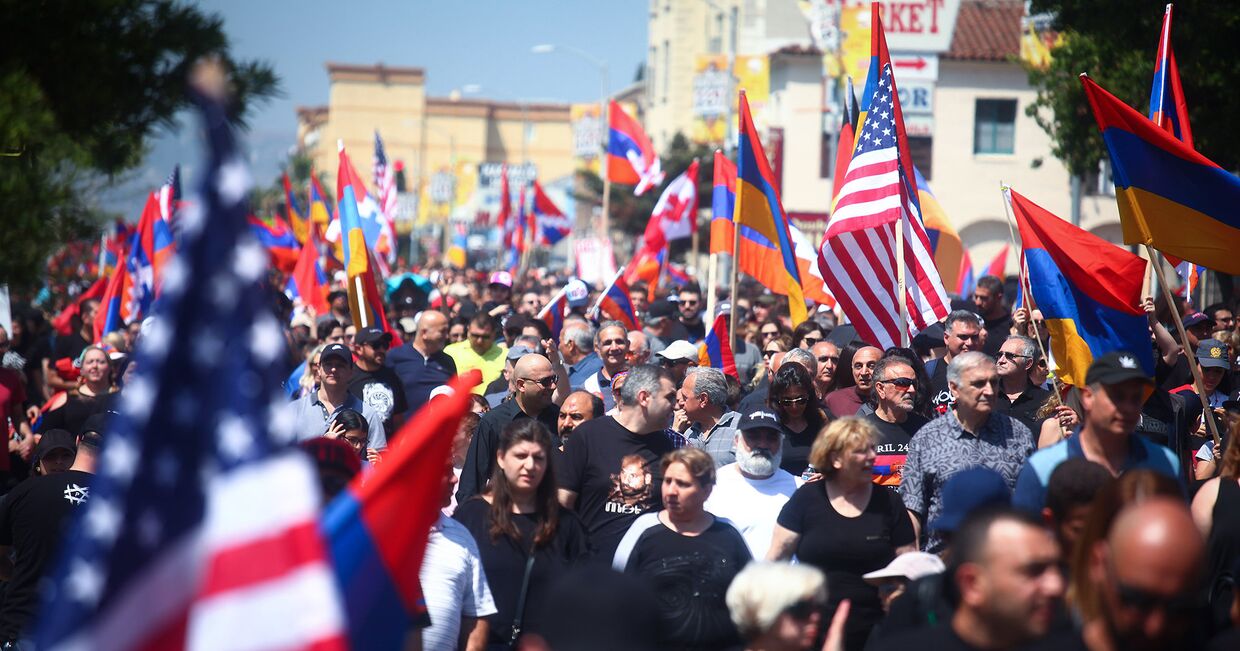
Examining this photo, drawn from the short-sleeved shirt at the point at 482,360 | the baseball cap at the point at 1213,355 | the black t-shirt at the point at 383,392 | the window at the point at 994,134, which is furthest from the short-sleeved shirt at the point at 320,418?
the window at the point at 994,134

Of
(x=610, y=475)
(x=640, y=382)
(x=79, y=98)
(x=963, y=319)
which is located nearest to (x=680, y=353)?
(x=963, y=319)

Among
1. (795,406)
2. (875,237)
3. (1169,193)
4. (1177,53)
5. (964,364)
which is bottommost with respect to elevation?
(795,406)

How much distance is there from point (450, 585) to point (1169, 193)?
518 cm

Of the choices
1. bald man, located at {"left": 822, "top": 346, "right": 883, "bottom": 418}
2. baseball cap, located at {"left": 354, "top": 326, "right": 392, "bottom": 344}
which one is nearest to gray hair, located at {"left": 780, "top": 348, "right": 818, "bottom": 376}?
bald man, located at {"left": 822, "top": 346, "right": 883, "bottom": 418}

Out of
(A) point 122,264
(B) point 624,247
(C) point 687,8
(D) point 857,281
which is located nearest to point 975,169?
(B) point 624,247

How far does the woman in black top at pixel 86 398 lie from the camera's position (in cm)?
998

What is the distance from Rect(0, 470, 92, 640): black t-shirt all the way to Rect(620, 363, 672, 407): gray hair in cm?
264

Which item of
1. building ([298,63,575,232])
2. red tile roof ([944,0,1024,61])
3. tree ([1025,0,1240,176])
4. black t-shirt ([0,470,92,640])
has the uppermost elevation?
building ([298,63,575,232])

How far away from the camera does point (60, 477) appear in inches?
271

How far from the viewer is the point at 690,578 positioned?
19.0 feet

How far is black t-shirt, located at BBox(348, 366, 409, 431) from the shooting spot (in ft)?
33.8

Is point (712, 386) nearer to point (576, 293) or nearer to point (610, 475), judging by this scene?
point (610, 475)

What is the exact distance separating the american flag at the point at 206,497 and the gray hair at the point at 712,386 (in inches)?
219

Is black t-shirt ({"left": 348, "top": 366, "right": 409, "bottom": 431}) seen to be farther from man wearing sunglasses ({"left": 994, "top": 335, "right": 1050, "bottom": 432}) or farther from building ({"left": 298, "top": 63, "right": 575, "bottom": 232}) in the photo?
building ({"left": 298, "top": 63, "right": 575, "bottom": 232})
